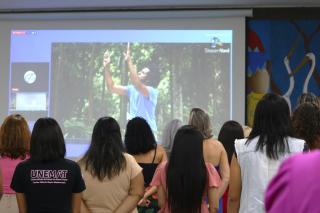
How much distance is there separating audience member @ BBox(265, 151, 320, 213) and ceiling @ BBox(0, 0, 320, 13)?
5.11 m

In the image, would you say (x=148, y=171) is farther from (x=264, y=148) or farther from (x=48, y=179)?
(x=264, y=148)

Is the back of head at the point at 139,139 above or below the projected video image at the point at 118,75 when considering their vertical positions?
below

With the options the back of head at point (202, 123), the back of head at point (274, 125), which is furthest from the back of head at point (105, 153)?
the back of head at point (202, 123)

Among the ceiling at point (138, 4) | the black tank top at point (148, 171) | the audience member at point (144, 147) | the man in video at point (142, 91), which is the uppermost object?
the ceiling at point (138, 4)

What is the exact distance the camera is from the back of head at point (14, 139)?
2912 mm

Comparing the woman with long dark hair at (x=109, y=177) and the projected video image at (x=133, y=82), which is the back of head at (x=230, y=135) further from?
the projected video image at (x=133, y=82)

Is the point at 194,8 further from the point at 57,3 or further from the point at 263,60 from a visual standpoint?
the point at 57,3

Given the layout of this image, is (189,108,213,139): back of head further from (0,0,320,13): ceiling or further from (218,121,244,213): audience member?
(0,0,320,13): ceiling

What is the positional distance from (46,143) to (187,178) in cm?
76

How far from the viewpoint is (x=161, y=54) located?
603 cm

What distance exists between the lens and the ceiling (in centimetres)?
570

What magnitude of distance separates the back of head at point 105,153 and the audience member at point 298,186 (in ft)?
6.21

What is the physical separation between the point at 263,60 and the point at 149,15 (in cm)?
156

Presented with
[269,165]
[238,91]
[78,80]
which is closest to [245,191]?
[269,165]
